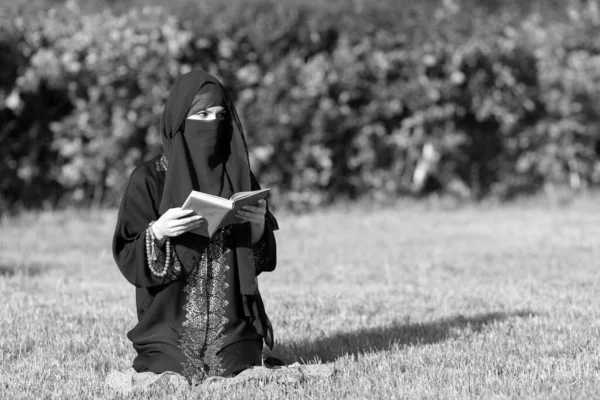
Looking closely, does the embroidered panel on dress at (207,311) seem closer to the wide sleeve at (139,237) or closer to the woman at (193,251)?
the woman at (193,251)

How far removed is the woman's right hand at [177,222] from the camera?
157 inches

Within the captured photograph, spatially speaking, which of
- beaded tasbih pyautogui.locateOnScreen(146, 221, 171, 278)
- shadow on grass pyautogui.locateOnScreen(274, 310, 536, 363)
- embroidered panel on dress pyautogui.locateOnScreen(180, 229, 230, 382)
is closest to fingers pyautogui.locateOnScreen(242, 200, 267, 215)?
embroidered panel on dress pyautogui.locateOnScreen(180, 229, 230, 382)

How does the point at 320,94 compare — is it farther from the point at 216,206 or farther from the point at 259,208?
the point at 216,206

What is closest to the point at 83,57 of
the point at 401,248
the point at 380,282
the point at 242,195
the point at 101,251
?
the point at 101,251

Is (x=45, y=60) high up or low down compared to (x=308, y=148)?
up

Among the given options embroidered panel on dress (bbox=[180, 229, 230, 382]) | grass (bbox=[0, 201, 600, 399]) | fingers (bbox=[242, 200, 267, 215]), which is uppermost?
fingers (bbox=[242, 200, 267, 215])

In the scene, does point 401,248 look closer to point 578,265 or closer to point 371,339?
point 578,265

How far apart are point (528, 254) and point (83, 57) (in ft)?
16.2

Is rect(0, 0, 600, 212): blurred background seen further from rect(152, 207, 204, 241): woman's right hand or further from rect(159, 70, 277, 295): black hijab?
rect(152, 207, 204, 241): woman's right hand

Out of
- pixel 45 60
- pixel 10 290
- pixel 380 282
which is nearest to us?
pixel 10 290

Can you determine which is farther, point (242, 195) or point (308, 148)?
point (308, 148)

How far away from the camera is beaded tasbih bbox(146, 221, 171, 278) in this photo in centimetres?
416

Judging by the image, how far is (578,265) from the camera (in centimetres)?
818

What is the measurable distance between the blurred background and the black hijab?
5.99 meters
